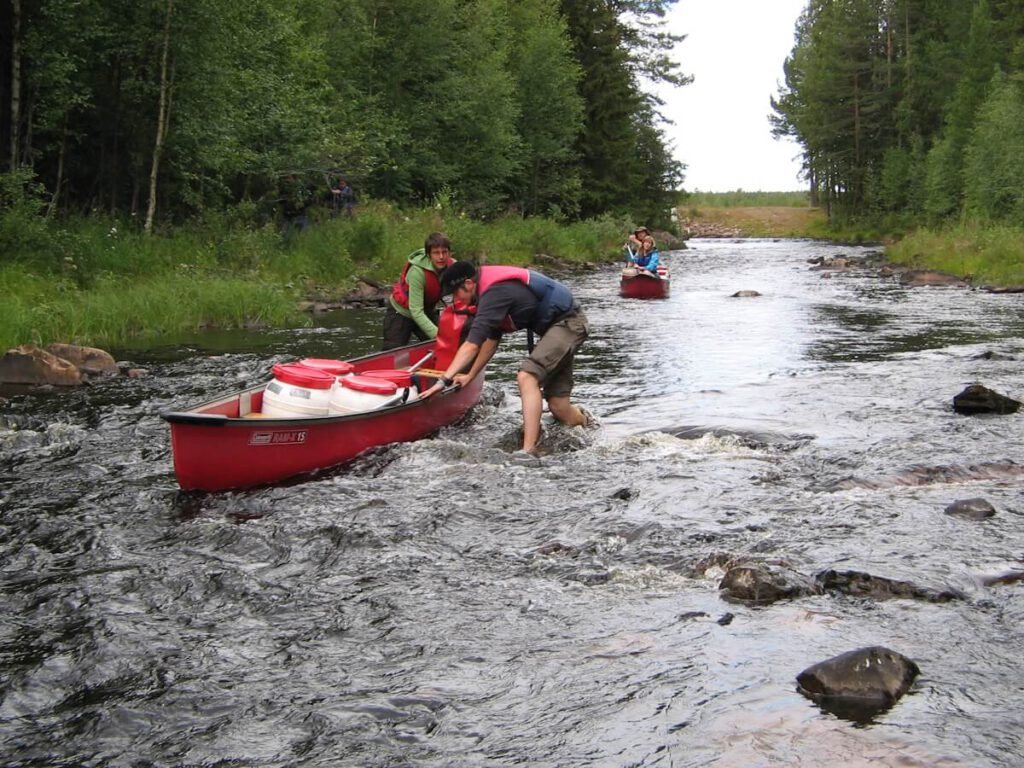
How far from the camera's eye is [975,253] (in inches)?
1137

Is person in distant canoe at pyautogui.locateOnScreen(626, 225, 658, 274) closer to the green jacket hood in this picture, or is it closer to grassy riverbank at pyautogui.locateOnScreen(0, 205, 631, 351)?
grassy riverbank at pyautogui.locateOnScreen(0, 205, 631, 351)

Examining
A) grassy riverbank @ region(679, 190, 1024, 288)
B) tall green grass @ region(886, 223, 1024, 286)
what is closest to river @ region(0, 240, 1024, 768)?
tall green grass @ region(886, 223, 1024, 286)

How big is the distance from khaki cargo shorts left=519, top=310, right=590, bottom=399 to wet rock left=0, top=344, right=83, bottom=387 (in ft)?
18.0

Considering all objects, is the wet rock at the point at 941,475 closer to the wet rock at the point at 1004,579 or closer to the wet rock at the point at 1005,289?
the wet rock at the point at 1004,579

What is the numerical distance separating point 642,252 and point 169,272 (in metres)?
11.1

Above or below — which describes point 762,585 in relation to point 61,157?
below

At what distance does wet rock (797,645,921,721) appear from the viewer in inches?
181

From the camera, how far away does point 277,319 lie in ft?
58.6

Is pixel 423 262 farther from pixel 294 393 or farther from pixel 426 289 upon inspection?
pixel 294 393

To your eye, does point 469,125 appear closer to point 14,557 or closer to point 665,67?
point 665,67

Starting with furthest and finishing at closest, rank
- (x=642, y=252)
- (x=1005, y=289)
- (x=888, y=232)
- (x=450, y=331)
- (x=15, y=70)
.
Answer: (x=888, y=232), (x=642, y=252), (x=1005, y=289), (x=15, y=70), (x=450, y=331)

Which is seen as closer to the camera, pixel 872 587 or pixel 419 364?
pixel 872 587

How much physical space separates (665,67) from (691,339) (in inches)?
1800

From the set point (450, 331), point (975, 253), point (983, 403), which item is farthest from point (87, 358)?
point (975, 253)
